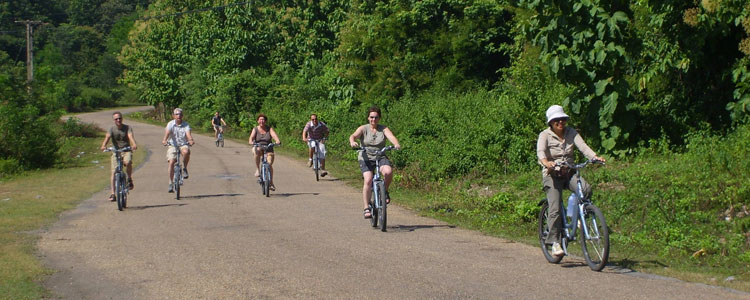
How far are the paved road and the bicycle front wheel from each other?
0.52 feet

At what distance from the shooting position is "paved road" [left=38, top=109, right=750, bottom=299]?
25.2 ft

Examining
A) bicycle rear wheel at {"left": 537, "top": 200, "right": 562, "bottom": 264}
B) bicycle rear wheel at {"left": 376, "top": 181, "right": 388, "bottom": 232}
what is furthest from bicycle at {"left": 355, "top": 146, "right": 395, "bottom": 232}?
bicycle rear wheel at {"left": 537, "top": 200, "right": 562, "bottom": 264}

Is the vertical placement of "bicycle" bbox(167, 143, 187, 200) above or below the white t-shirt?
below

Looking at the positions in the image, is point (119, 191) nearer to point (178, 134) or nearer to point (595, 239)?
point (178, 134)

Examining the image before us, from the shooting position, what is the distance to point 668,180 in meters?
12.2

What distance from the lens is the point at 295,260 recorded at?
945cm

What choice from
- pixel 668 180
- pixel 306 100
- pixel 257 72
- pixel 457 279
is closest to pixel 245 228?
pixel 457 279

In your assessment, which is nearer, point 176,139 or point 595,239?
point 595,239

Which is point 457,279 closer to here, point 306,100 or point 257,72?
point 306,100

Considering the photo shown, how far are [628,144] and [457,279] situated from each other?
28.9ft

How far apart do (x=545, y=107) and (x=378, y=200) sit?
722 cm

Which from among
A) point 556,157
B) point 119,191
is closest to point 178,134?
point 119,191

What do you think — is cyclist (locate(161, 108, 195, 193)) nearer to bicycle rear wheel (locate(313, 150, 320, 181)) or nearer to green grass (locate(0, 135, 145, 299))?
green grass (locate(0, 135, 145, 299))

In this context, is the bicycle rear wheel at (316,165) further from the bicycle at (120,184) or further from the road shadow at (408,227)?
the road shadow at (408,227)
